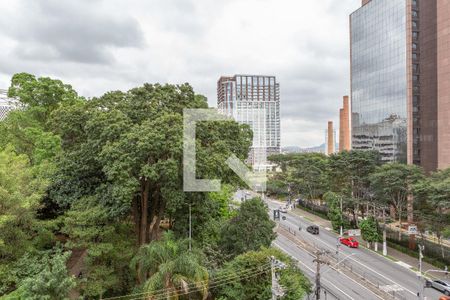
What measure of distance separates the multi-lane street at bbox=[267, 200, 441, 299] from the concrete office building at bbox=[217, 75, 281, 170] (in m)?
36.1

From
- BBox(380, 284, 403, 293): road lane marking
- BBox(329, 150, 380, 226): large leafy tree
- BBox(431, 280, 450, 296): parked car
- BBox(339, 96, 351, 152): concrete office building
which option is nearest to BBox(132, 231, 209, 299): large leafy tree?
BBox(380, 284, 403, 293): road lane marking

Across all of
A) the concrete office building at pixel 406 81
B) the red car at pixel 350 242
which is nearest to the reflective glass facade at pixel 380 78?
the concrete office building at pixel 406 81

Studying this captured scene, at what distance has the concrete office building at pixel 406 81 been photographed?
3238 cm

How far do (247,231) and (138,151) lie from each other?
26.6 feet

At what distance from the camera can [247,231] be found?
58.3 feet

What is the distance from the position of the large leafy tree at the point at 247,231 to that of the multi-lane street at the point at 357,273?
180 inches

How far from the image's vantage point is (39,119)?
848 inches

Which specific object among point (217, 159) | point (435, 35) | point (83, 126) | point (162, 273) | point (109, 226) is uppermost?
point (435, 35)

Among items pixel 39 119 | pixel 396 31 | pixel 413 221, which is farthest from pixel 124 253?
pixel 396 31

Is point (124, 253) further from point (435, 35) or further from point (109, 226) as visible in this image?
point (435, 35)

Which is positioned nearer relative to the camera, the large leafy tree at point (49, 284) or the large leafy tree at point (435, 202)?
the large leafy tree at point (49, 284)

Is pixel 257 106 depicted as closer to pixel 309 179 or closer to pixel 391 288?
pixel 309 179

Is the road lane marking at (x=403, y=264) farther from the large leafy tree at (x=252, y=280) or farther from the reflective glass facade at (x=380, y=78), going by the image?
the reflective glass facade at (x=380, y=78)

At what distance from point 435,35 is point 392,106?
28.0ft
